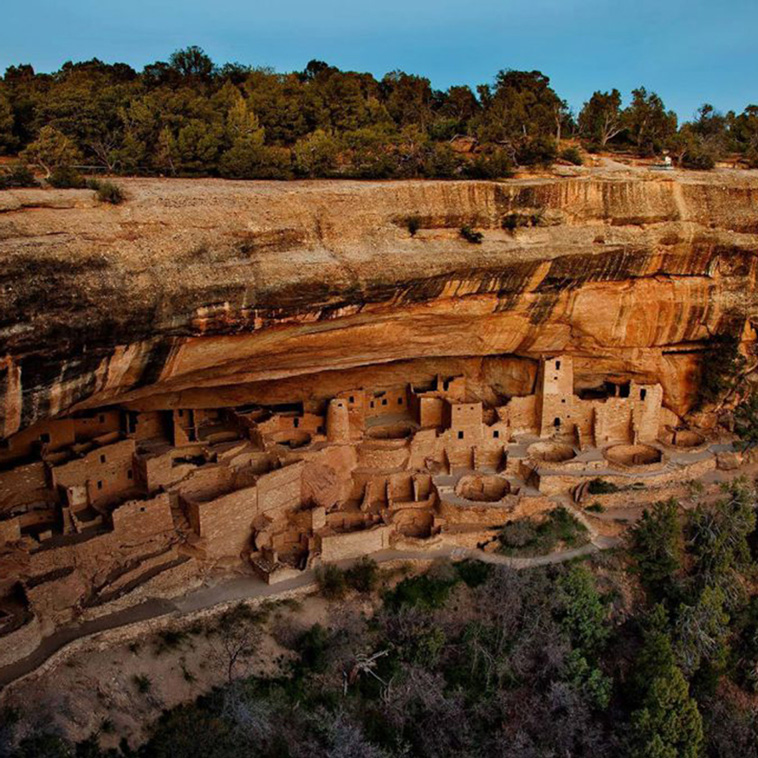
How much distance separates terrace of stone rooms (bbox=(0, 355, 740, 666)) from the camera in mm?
14695

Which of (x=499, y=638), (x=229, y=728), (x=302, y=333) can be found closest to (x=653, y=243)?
(x=302, y=333)

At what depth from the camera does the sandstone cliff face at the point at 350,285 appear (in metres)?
11.6

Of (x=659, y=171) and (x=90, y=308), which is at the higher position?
(x=659, y=171)

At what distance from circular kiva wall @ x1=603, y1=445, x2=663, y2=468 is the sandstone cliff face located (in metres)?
1.89

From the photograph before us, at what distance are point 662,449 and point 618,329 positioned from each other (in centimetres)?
364

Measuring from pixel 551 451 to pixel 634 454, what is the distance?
239cm

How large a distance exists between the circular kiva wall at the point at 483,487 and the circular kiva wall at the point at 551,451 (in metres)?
1.46

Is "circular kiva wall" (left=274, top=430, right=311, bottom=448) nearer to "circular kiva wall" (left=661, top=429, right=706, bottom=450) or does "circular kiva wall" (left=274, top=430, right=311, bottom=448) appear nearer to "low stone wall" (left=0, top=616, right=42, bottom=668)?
"low stone wall" (left=0, top=616, right=42, bottom=668)

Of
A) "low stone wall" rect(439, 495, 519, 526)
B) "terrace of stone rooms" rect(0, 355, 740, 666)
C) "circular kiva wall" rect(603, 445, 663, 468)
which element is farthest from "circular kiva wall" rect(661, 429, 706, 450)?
"low stone wall" rect(439, 495, 519, 526)

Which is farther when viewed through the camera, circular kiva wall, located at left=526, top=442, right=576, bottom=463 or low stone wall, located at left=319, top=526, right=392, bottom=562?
circular kiva wall, located at left=526, top=442, right=576, bottom=463

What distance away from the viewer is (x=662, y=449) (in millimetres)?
20578

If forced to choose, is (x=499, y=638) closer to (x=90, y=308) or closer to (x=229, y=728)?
(x=229, y=728)

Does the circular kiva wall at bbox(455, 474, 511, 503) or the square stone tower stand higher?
the square stone tower

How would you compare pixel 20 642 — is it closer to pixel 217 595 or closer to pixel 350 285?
pixel 217 595
